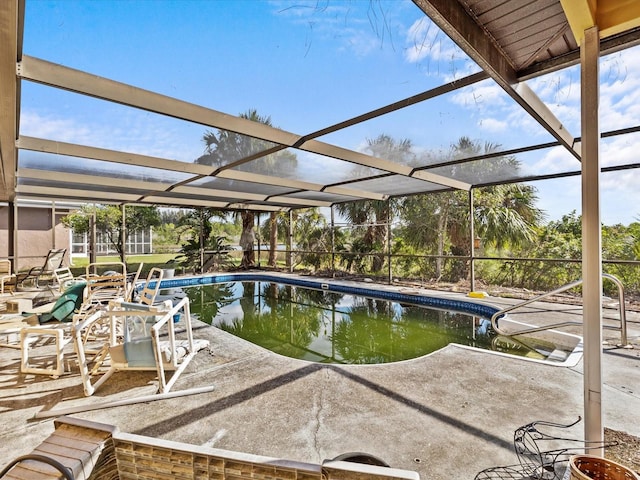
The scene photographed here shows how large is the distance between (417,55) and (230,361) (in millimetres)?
3692

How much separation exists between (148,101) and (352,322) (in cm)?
546

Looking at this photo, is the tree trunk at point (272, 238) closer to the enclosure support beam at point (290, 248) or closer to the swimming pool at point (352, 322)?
the enclosure support beam at point (290, 248)

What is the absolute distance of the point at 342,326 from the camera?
6602mm

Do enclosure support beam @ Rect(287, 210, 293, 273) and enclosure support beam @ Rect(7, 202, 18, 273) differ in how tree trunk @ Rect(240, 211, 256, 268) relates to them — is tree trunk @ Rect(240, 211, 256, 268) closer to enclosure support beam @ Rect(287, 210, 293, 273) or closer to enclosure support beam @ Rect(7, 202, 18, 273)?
enclosure support beam @ Rect(287, 210, 293, 273)

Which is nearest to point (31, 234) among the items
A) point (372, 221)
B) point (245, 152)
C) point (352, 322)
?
point (245, 152)

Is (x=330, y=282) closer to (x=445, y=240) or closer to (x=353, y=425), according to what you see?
(x=445, y=240)

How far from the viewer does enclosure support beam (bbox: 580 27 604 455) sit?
1830 mm

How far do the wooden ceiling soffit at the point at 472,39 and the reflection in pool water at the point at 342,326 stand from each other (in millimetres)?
Answer: 3820

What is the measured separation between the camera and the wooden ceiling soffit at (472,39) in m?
1.72

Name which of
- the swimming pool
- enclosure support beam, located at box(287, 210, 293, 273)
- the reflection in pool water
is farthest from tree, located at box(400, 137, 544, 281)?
enclosure support beam, located at box(287, 210, 293, 273)

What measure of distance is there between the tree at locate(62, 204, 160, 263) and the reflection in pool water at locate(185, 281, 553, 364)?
5.44 meters

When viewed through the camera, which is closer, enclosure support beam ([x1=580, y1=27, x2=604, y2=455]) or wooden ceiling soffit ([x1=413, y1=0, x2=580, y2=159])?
wooden ceiling soffit ([x1=413, y1=0, x2=580, y2=159])

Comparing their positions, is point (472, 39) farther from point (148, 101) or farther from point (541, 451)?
point (148, 101)

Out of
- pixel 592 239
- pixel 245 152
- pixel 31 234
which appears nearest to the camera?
pixel 592 239
